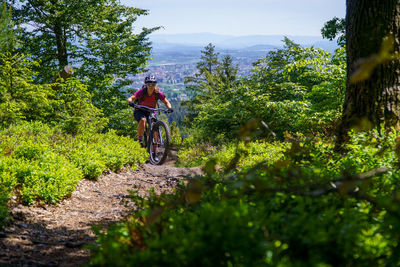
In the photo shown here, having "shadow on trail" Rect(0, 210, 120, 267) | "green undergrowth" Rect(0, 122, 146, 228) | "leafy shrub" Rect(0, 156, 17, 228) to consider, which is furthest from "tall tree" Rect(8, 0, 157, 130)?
"shadow on trail" Rect(0, 210, 120, 267)

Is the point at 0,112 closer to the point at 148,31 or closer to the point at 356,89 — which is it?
the point at 356,89

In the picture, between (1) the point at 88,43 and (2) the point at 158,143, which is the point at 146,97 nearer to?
(2) the point at 158,143

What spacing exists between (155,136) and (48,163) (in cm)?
388

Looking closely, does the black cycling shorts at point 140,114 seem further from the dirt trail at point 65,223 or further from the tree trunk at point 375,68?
the tree trunk at point 375,68

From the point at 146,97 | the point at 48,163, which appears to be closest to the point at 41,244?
the point at 48,163

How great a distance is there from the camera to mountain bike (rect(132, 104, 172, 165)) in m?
9.14

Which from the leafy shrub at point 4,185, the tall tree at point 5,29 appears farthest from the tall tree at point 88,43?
the leafy shrub at point 4,185

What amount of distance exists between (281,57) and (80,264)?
1438 centimetres

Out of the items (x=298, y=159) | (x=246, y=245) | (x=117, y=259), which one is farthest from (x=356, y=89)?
(x=117, y=259)

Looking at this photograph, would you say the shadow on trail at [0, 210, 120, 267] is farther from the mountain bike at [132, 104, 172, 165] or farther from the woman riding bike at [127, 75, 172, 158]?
the woman riding bike at [127, 75, 172, 158]

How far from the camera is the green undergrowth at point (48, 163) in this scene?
16.2 feet

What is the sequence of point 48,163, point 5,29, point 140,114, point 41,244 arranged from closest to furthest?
point 41,244
point 48,163
point 140,114
point 5,29

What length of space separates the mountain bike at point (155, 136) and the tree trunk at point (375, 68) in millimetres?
5342

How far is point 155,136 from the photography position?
928 centimetres
